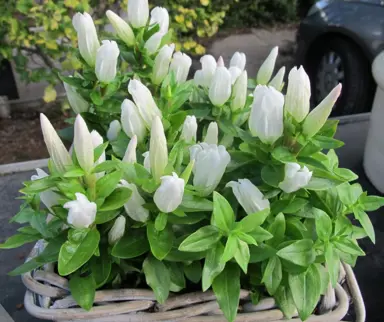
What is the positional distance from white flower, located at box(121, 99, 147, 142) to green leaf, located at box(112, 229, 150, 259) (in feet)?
0.52

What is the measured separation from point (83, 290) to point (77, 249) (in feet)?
0.20

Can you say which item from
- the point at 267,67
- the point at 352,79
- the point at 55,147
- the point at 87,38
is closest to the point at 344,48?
the point at 352,79

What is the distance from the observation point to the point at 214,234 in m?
0.69

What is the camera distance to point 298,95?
2.25 feet

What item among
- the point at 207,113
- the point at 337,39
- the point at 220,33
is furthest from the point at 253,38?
the point at 207,113

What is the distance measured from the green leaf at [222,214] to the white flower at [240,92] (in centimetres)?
24

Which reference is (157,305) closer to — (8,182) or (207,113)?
(207,113)

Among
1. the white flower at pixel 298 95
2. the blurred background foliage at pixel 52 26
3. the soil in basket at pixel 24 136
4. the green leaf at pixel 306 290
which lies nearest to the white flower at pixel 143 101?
the white flower at pixel 298 95

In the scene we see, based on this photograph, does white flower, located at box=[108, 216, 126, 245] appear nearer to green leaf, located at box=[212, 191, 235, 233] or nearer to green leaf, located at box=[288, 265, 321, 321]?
green leaf, located at box=[212, 191, 235, 233]

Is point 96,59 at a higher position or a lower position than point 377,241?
higher

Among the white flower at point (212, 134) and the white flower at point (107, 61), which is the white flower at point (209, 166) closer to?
the white flower at point (212, 134)

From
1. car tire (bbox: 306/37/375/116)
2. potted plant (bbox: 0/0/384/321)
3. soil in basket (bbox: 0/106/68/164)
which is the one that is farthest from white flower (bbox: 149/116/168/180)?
car tire (bbox: 306/37/375/116)

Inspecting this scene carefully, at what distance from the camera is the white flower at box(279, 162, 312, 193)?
663 millimetres

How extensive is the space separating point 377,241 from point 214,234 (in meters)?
0.75
